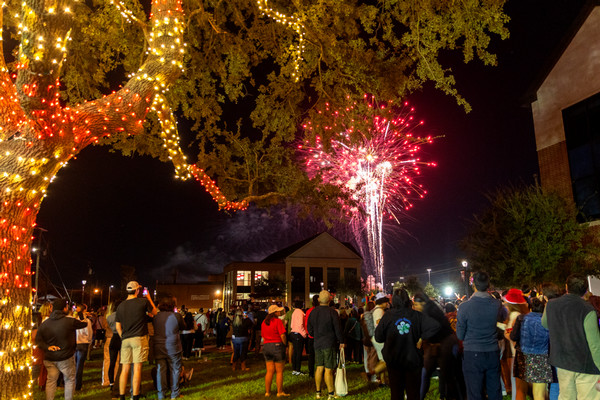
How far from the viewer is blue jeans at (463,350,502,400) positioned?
5.24 m

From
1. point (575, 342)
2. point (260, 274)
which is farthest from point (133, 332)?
point (260, 274)

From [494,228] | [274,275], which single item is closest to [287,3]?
[494,228]

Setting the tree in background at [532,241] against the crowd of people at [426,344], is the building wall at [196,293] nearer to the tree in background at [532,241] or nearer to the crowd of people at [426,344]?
the tree in background at [532,241]

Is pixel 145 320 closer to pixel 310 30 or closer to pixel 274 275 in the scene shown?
pixel 310 30

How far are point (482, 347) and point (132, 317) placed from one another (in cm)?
540

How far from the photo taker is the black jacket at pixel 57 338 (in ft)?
22.0

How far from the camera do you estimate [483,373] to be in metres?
5.30

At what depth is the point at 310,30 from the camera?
9469 mm

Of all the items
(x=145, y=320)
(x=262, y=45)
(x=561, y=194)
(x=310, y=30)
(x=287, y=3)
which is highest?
(x=287, y=3)

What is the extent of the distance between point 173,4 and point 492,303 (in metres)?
5.88

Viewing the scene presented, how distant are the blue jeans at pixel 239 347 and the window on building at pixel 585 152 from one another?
1440 cm

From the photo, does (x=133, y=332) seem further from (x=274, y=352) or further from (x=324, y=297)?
(x=324, y=297)

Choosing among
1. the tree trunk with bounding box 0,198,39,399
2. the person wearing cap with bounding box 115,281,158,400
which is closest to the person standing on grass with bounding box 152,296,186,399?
the person wearing cap with bounding box 115,281,158,400

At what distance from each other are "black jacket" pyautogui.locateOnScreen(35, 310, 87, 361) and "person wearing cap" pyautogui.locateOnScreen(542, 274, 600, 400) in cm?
672
